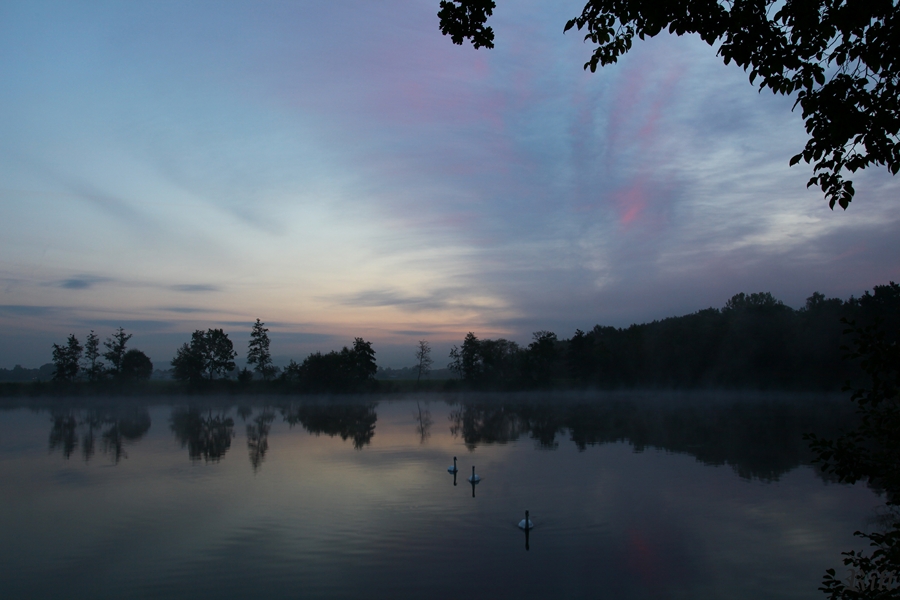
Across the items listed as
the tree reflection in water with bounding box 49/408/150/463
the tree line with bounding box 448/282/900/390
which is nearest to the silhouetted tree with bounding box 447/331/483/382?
the tree line with bounding box 448/282/900/390

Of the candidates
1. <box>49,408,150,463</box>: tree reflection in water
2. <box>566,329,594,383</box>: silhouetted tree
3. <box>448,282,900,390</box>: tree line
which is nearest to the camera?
<box>49,408,150,463</box>: tree reflection in water

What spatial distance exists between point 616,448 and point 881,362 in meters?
27.4

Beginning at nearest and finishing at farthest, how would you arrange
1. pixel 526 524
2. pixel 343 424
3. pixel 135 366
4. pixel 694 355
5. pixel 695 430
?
pixel 526 524 → pixel 695 430 → pixel 343 424 → pixel 694 355 → pixel 135 366

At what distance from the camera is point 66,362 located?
88938mm

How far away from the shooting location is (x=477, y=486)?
792 inches

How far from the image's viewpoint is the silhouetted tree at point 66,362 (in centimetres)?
8831

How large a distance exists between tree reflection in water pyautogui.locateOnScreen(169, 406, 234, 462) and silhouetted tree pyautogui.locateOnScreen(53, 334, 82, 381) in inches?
1739

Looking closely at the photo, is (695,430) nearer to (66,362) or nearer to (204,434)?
(204,434)

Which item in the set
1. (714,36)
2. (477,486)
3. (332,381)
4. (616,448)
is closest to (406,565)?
(477,486)

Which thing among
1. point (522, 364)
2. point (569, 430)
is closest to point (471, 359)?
point (522, 364)

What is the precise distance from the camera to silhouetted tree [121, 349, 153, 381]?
91.9 metres

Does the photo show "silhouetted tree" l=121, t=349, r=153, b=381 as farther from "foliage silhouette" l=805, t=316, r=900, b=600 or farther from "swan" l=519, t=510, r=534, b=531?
"foliage silhouette" l=805, t=316, r=900, b=600

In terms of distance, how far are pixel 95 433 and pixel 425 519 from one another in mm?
35232

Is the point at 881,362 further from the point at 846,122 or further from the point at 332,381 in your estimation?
the point at 332,381
